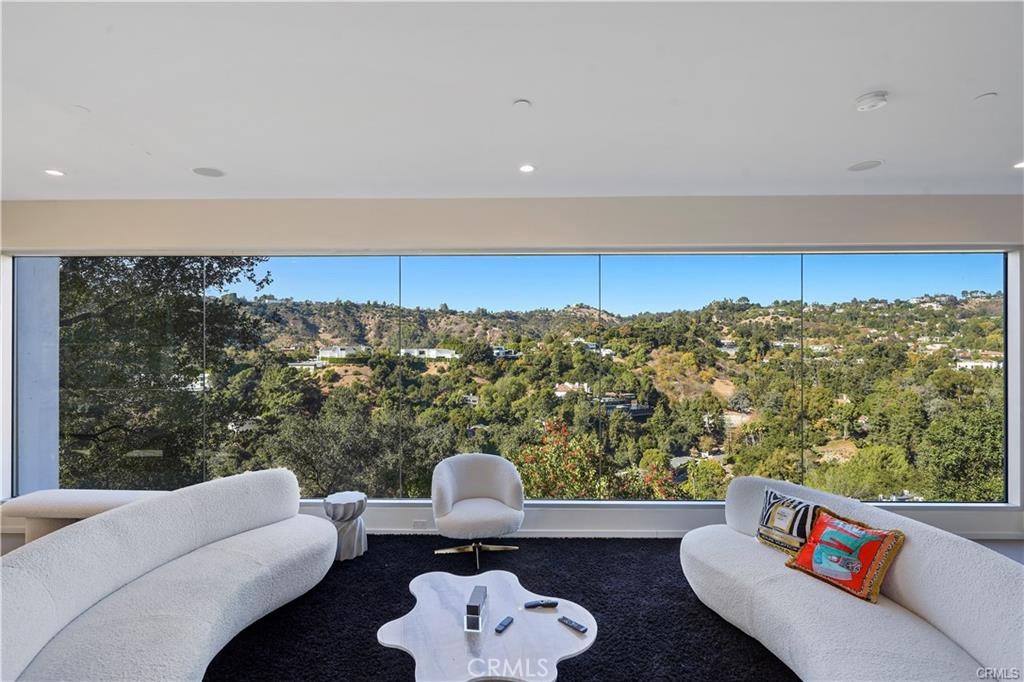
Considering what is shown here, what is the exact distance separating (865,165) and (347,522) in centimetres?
450

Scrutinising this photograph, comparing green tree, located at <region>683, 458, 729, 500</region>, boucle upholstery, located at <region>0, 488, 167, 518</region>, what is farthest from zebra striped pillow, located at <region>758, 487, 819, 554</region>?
boucle upholstery, located at <region>0, 488, 167, 518</region>

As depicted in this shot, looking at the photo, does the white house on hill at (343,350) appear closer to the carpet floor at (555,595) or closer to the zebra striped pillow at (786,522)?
the carpet floor at (555,595)

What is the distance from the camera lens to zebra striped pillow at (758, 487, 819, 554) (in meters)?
2.43

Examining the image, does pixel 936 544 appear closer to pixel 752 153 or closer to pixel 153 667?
pixel 752 153

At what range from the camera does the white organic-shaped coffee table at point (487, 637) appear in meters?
1.71

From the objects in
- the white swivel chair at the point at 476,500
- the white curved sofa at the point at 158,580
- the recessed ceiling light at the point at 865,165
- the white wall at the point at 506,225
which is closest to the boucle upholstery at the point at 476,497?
the white swivel chair at the point at 476,500

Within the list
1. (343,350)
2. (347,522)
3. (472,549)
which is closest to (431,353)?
(343,350)

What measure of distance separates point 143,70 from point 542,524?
388 centimetres

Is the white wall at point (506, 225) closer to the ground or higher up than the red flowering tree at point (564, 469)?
higher up

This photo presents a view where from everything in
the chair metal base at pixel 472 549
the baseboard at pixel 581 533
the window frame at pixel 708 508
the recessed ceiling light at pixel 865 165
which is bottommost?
the baseboard at pixel 581 533

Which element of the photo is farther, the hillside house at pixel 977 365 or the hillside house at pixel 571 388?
the hillside house at pixel 571 388

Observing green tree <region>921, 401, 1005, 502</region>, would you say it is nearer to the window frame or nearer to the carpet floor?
the window frame

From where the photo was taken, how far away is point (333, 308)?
4102mm

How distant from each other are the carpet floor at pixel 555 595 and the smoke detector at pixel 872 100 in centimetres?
284
